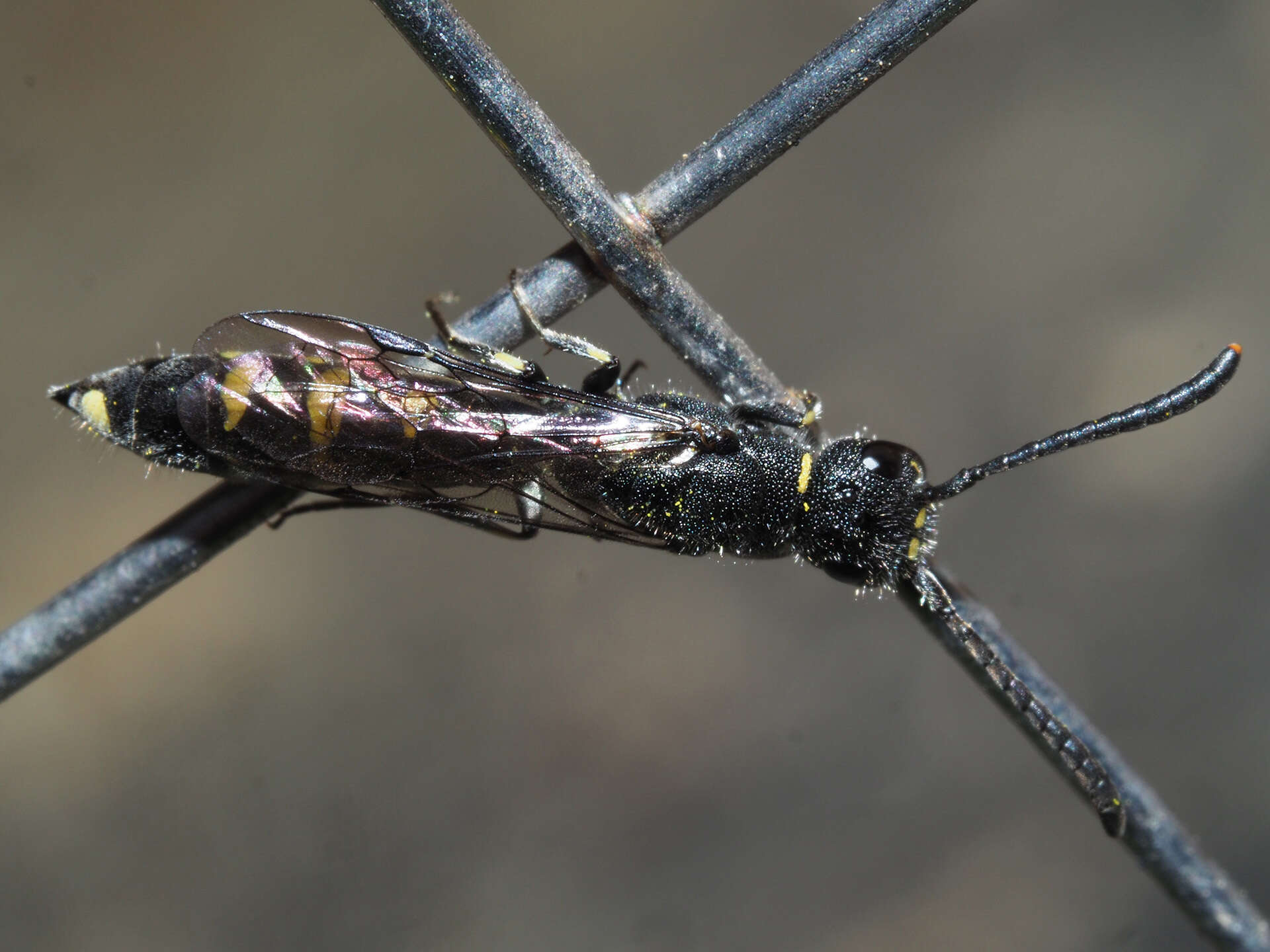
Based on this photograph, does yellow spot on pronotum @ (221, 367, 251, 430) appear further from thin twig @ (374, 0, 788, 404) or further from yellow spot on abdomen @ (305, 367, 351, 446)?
thin twig @ (374, 0, 788, 404)

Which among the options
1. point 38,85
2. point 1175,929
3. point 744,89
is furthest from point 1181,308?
point 38,85

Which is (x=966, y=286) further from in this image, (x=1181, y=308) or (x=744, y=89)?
(x=744, y=89)

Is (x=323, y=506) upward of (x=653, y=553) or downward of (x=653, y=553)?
downward

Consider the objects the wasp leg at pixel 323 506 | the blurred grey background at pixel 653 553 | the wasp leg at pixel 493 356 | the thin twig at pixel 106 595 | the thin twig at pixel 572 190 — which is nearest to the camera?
the thin twig at pixel 572 190

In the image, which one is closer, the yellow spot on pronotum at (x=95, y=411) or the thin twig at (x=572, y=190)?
the thin twig at (x=572, y=190)

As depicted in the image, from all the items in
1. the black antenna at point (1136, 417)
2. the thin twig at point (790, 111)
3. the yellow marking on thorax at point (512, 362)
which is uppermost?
the yellow marking on thorax at point (512, 362)

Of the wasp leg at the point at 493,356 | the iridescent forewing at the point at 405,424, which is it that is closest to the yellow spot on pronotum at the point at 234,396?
the iridescent forewing at the point at 405,424

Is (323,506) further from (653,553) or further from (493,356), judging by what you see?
(653,553)

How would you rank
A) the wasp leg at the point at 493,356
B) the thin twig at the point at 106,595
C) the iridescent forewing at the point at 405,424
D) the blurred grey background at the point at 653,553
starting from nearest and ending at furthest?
1. the thin twig at the point at 106,595
2. the wasp leg at the point at 493,356
3. the iridescent forewing at the point at 405,424
4. the blurred grey background at the point at 653,553

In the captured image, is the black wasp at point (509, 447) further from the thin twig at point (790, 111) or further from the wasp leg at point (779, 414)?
the thin twig at point (790, 111)

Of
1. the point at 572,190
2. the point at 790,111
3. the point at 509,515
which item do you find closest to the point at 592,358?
the point at 509,515
